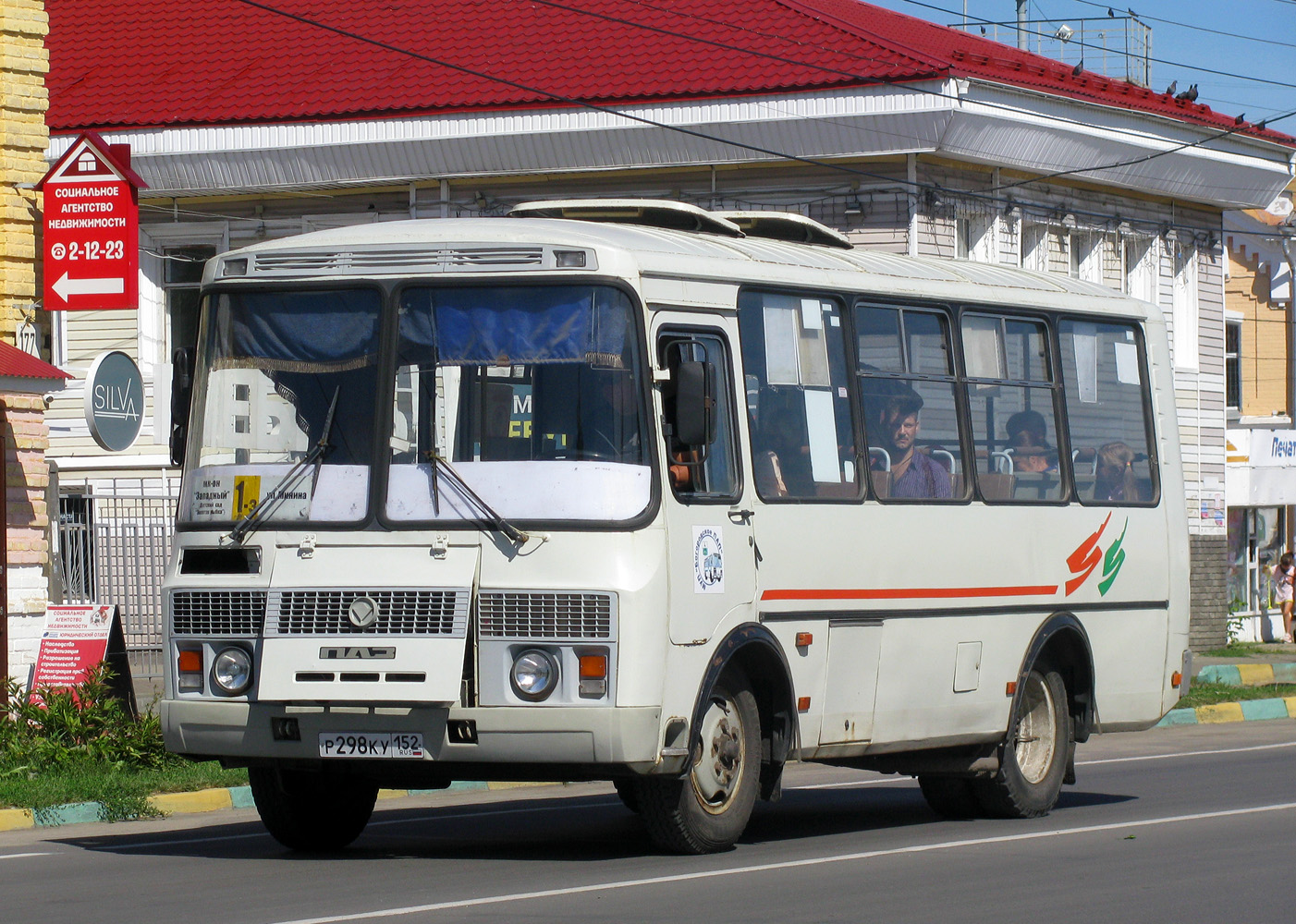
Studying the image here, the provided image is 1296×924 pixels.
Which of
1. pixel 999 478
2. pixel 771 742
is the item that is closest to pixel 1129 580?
pixel 999 478

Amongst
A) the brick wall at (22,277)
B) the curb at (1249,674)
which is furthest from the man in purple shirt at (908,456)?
the curb at (1249,674)

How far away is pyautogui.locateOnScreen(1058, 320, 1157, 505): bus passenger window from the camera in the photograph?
12.9 meters

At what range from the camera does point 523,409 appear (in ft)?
31.1

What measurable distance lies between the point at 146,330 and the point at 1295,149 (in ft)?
53.3

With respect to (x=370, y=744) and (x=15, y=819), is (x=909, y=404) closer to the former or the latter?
(x=370, y=744)

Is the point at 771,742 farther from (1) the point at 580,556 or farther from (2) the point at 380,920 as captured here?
(2) the point at 380,920

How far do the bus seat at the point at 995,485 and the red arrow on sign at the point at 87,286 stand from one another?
9.25 meters

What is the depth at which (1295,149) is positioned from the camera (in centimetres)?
2998

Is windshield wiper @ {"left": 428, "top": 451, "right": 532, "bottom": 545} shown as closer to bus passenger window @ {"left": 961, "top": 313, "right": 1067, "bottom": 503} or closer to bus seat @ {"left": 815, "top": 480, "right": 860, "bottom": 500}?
bus seat @ {"left": 815, "top": 480, "right": 860, "bottom": 500}

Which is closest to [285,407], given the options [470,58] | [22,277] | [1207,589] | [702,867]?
[702,867]

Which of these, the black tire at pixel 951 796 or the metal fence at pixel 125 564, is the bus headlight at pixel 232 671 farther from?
the metal fence at pixel 125 564

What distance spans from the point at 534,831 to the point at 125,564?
1012cm

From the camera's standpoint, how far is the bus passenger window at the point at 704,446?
963cm

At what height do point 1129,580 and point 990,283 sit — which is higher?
point 990,283
